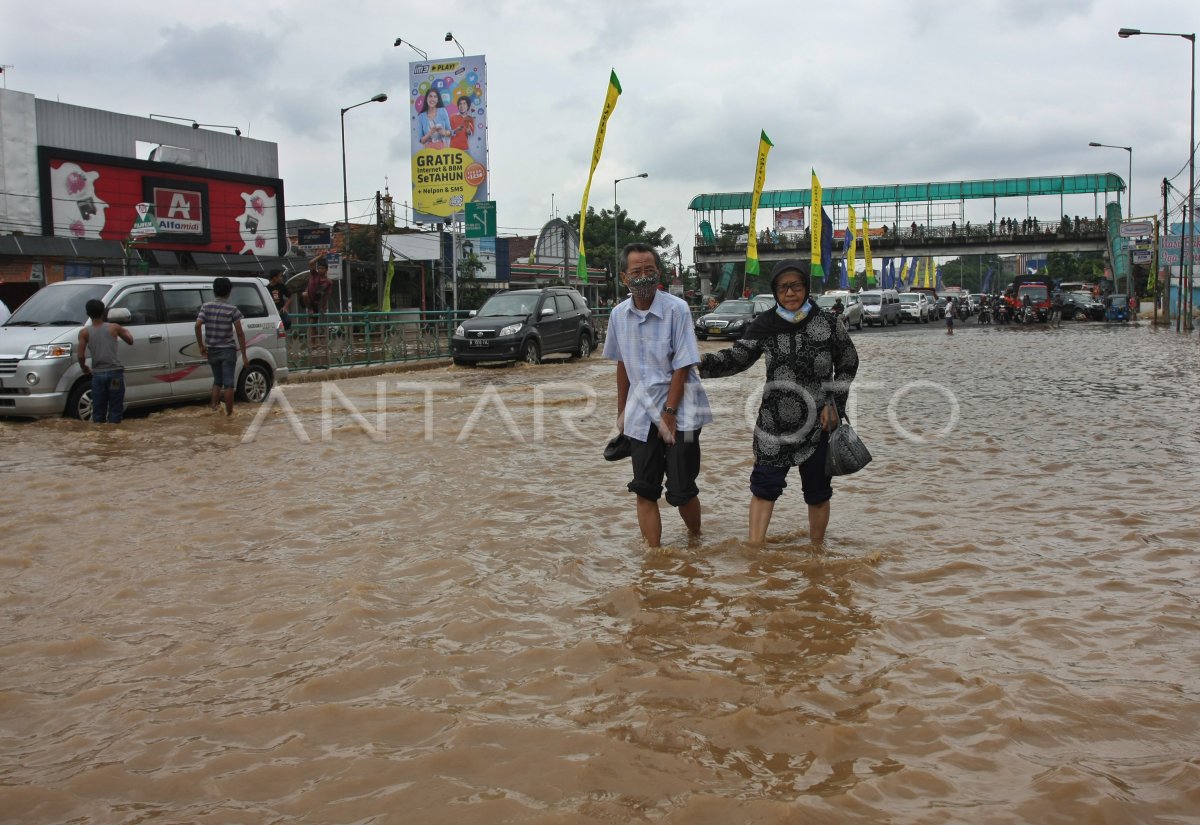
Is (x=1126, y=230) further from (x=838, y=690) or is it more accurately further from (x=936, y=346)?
(x=838, y=690)

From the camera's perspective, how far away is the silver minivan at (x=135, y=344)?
11297mm

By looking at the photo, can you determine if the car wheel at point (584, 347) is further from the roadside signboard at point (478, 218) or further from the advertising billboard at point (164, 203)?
the advertising billboard at point (164, 203)

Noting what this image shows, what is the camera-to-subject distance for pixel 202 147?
30250 mm

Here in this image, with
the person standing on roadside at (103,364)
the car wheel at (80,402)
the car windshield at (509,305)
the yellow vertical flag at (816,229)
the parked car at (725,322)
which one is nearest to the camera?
the person standing on roadside at (103,364)

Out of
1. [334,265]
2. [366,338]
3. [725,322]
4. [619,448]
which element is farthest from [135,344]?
[334,265]

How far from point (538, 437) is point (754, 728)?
7.69 meters

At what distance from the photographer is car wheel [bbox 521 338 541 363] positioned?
861 inches

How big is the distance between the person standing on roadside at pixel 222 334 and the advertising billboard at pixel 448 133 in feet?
59.8

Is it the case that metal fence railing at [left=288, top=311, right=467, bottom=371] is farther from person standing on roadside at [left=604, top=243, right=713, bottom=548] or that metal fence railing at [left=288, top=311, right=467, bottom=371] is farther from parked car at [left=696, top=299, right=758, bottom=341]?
person standing on roadside at [left=604, top=243, right=713, bottom=548]

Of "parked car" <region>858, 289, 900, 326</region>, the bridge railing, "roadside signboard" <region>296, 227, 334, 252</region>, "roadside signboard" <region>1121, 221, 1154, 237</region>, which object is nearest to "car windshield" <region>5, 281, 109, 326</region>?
"roadside signboard" <region>296, 227, 334, 252</region>

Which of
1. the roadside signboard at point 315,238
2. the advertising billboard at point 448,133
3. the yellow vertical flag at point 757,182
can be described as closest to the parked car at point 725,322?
the yellow vertical flag at point 757,182

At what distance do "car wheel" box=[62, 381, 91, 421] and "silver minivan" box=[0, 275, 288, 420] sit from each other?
0.01m

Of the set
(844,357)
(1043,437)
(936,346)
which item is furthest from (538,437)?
(936,346)

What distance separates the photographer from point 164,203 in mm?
27984
